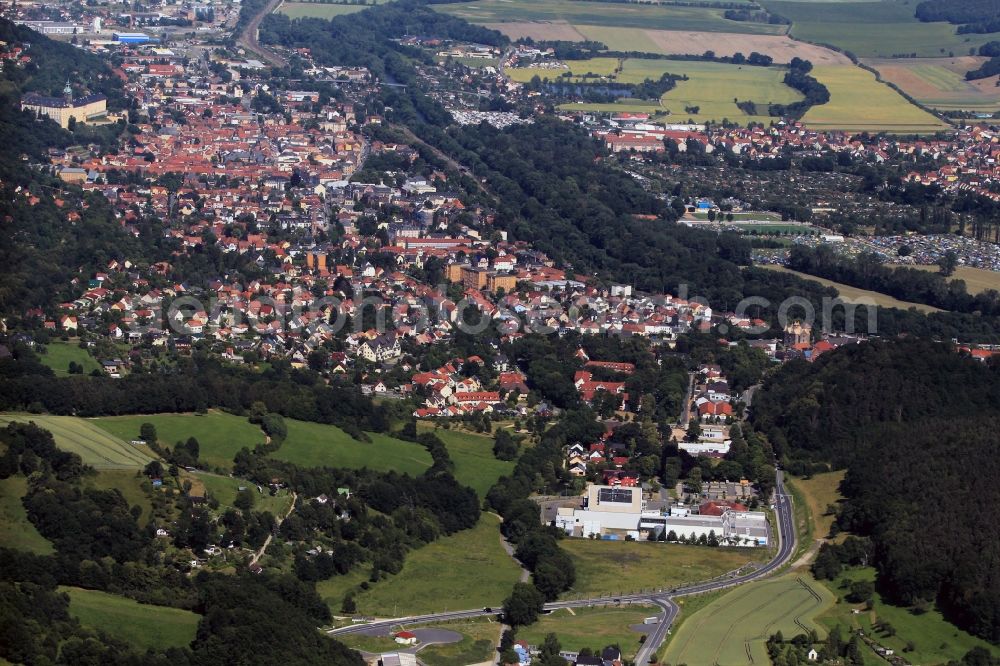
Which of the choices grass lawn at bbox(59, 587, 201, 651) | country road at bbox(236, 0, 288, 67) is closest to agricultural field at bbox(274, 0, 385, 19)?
country road at bbox(236, 0, 288, 67)

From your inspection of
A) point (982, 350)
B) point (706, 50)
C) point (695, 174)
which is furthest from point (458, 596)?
point (706, 50)

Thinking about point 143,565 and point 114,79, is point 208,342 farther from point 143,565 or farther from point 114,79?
point 114,79

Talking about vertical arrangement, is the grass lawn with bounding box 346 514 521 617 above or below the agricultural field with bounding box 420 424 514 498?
above

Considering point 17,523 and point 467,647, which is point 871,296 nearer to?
point 467,647

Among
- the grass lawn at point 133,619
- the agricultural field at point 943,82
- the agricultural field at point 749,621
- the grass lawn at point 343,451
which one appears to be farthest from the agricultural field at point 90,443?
the agricultural field at point 943,82

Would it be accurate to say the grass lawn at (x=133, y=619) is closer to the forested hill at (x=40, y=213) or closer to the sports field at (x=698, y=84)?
the forested hill at (x=40, y=213)

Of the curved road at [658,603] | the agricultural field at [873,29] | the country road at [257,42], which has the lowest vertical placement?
the country road at [257,42]

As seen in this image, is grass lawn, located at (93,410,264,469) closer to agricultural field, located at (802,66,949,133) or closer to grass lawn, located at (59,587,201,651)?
grass lawn, located at (59,587,201,651)
